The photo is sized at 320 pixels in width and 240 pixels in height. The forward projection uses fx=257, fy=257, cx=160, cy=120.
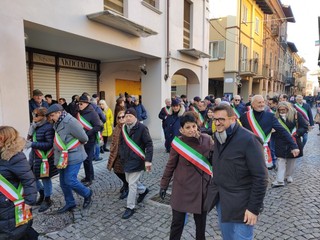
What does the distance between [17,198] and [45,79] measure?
7317 millimetres

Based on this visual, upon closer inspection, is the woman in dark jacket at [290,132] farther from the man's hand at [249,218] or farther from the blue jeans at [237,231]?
the man's hand at [249,218]

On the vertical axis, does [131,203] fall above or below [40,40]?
below

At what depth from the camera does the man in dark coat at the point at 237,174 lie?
2176 mm

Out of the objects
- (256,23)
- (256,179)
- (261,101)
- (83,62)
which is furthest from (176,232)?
(256,23)

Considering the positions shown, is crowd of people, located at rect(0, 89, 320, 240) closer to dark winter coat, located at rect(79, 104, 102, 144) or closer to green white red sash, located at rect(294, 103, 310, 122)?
dark winter coat, located at rect(79, 104, 102, 144)

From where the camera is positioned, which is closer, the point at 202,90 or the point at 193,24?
the point at 193,24

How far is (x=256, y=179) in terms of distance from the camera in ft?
7.13

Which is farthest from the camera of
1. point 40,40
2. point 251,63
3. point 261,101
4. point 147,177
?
point 251,63

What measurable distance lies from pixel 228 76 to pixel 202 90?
7217 millimetres

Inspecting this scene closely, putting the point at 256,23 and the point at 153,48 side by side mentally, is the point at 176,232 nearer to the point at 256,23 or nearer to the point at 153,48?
Result: the point at 153,48

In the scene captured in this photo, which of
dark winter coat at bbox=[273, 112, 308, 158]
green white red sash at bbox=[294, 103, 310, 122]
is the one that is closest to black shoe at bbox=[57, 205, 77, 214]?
dark winter coat at bbox=[273, 112, 308, 158]

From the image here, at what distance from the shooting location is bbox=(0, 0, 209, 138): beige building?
550 cm

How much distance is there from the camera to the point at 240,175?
2.25 meters

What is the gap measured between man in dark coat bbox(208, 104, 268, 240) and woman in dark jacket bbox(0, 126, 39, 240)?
194 centimetres
